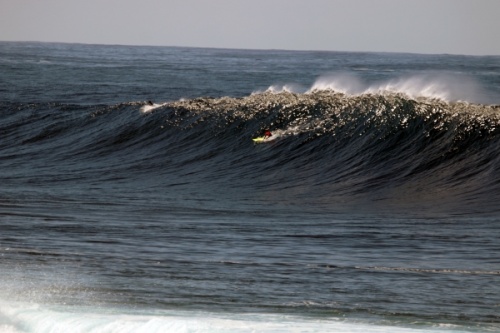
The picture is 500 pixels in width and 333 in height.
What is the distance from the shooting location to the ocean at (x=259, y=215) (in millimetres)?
10008

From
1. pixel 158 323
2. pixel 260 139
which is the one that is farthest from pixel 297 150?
pixel 158 323

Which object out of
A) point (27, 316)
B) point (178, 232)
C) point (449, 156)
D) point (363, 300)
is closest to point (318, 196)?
point (449, 156)

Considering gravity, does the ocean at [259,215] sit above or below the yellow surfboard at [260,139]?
below

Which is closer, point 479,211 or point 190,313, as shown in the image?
point 190,313

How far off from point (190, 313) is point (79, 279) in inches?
71.4

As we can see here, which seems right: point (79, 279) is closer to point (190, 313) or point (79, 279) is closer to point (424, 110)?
point (190, 313)

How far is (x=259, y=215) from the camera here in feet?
52.3

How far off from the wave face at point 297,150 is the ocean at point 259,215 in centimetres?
6

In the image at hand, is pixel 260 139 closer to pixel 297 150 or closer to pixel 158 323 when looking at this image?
pixel 297 150

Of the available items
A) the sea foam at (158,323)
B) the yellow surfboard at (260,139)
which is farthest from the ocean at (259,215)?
the yellow surfboard at (260,139)

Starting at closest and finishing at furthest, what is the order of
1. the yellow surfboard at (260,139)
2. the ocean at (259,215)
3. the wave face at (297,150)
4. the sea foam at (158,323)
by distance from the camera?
1. the sea foam at (158,323)
2. the ocean at (259,215)
3. the wave face at (297,150)
4. the yellow surfboard at (260,139)

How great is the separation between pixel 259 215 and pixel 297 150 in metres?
6.62

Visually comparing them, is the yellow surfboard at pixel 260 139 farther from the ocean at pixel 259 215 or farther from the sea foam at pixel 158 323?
the sea foam at pixel 158 323

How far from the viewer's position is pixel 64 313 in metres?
9.66
